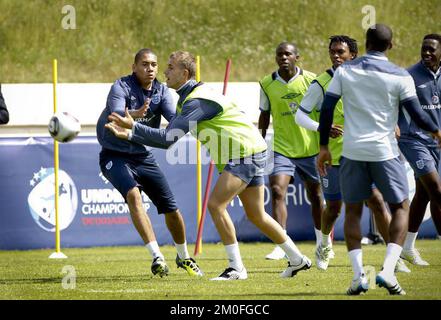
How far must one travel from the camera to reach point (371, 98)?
848cm

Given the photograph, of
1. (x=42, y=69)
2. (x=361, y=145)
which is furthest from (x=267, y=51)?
(x=361, y=145)

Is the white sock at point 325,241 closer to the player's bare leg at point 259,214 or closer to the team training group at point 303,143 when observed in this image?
the team training group at point 303,143

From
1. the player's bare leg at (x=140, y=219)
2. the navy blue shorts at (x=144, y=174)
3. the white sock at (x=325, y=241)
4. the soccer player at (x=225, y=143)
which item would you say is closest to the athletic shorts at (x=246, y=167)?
the soccer player at (x=225, y=143)

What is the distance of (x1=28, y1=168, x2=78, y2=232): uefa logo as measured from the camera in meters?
15.2

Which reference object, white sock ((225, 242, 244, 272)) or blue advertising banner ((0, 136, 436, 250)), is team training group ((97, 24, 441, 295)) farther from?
blue advertising banner ((0, 136, 436, 250))

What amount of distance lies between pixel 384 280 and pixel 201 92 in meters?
2.49

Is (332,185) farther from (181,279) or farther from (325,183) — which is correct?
(181,279)

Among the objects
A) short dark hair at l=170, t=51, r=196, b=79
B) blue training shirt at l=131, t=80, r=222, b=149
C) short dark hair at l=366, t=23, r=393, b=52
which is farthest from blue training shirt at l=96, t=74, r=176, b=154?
short dark hair at l=366, t=23, r=393, b=52

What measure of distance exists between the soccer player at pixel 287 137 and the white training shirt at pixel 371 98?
167 inches

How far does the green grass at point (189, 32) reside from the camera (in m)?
22.7

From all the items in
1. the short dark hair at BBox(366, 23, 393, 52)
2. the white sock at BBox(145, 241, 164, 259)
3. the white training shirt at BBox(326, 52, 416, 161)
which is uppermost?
the short dark hair at BBox(366, 23, 393, 52)

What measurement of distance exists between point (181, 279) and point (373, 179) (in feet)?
8.59

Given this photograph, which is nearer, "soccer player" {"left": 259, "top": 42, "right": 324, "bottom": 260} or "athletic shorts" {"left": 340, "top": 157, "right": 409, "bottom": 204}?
"athletic shorts" {"left": 340, "top": 157, "right": 409, "bottom": 204}

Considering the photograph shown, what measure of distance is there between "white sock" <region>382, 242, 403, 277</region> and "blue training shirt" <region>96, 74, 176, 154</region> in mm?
3436
